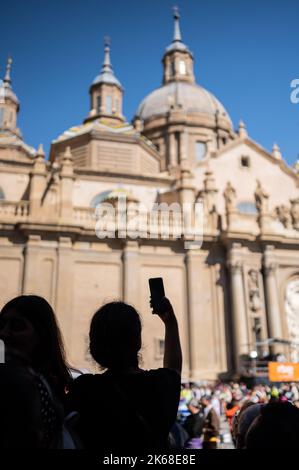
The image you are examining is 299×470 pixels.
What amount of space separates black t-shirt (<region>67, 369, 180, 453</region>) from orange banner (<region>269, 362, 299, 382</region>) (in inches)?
666

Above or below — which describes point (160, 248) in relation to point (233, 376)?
above

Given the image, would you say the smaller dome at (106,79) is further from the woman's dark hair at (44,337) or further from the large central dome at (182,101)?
the woman's dark hair at (44,337)

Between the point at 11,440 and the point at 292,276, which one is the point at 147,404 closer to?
the point at 11,440

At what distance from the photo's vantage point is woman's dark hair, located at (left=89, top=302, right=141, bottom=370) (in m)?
2.84

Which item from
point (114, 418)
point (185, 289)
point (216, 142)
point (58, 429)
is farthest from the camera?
point (216, 142)

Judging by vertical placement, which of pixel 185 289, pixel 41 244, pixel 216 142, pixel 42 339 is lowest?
pixel 42 339

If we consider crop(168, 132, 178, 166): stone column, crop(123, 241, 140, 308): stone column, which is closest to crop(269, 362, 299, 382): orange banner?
crop(123, 241, 140, 308): stone column

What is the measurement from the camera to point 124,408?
260 cm

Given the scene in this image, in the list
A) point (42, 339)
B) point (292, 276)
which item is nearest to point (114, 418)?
point (42, 339)

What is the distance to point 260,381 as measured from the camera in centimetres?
2175

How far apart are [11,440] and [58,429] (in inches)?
15.0

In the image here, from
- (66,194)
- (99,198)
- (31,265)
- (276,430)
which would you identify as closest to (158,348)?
(31,265)

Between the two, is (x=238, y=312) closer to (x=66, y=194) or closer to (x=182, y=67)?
(x=66, y=194)

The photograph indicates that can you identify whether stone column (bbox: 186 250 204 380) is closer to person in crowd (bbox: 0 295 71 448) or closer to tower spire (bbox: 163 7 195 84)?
person in crowd (bbox: 0 295 71 448)
